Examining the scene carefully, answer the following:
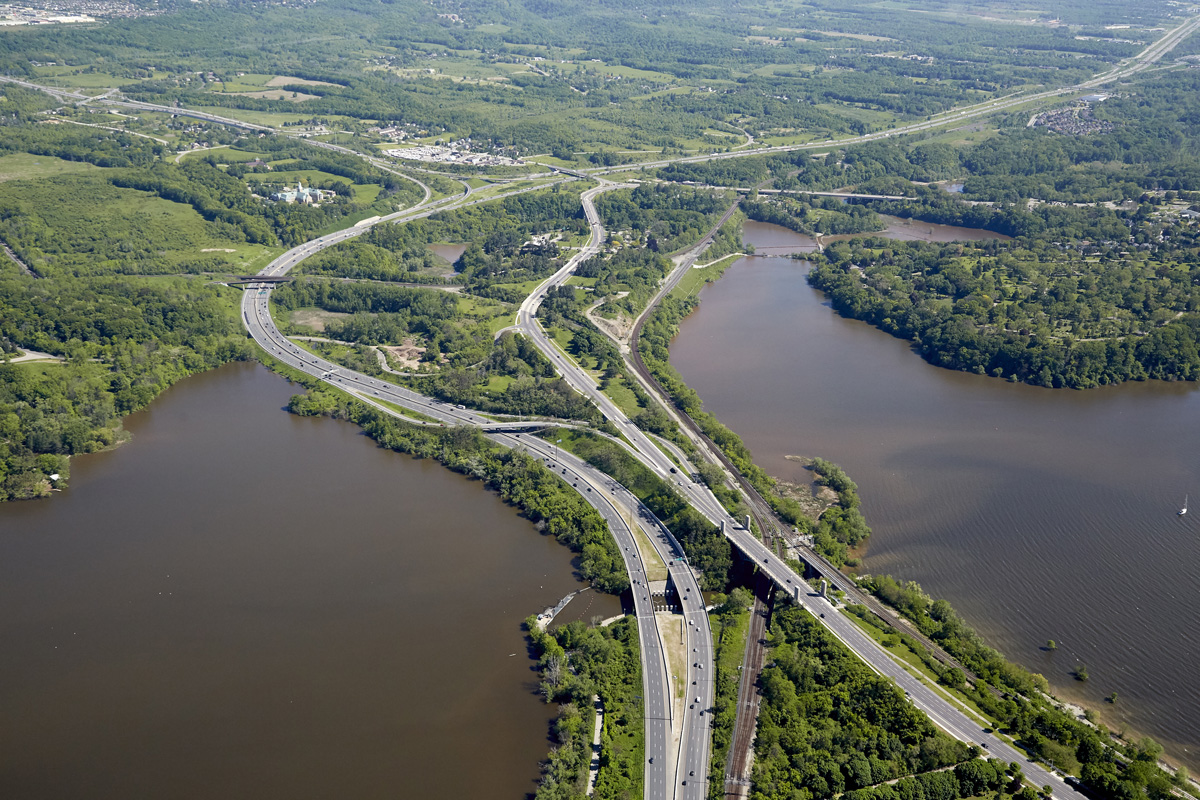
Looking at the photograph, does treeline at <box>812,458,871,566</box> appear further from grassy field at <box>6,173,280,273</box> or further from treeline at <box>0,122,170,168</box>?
treeline at <box>0,122,170,168</box>

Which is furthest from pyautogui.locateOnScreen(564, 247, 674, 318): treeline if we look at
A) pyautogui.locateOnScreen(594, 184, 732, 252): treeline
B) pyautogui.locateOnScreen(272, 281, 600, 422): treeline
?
pyautogui.locateOnScreen(272, 281, 600, 422): treeline

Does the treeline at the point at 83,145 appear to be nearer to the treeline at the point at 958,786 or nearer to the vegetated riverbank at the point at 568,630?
the vegetated riverbank at the point at 568,630

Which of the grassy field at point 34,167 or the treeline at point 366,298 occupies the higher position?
the grassy field at point 34,167

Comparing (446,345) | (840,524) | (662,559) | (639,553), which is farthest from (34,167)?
(840,524)

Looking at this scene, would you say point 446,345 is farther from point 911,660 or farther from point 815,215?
point 815,215

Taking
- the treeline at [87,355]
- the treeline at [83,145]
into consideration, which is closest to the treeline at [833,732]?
the treeline at [87,355]
